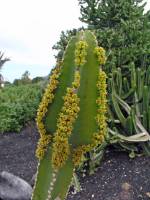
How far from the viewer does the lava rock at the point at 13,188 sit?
6.70m

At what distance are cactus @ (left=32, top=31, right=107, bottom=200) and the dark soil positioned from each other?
11.1 feet

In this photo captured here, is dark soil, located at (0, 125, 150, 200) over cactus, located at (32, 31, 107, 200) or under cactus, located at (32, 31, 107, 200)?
under

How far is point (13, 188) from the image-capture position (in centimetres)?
679

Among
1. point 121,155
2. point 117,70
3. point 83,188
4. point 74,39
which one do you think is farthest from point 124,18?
point 74,39

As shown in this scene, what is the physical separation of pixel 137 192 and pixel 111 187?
1.06ft

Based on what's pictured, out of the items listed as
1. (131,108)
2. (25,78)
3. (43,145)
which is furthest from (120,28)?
(25,78)

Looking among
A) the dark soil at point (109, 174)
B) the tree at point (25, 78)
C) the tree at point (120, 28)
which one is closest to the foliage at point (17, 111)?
the dark soil at point (109, 174)

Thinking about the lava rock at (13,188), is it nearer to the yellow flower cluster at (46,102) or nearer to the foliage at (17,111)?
the foliage at (17,111)

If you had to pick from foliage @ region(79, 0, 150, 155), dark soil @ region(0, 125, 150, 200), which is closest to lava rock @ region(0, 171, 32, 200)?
dark soil @ region(0, 125, 150, 200)

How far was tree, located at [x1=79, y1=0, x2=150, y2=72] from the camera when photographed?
805 centimetres

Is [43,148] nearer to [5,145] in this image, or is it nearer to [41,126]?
[41,126]

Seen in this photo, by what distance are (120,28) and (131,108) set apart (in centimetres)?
156

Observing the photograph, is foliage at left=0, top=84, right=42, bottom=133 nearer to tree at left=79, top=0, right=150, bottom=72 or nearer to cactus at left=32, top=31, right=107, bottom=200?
tree at left=79, top=0, right=150, bottom=72

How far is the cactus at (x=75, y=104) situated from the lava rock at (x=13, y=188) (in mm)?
3479
